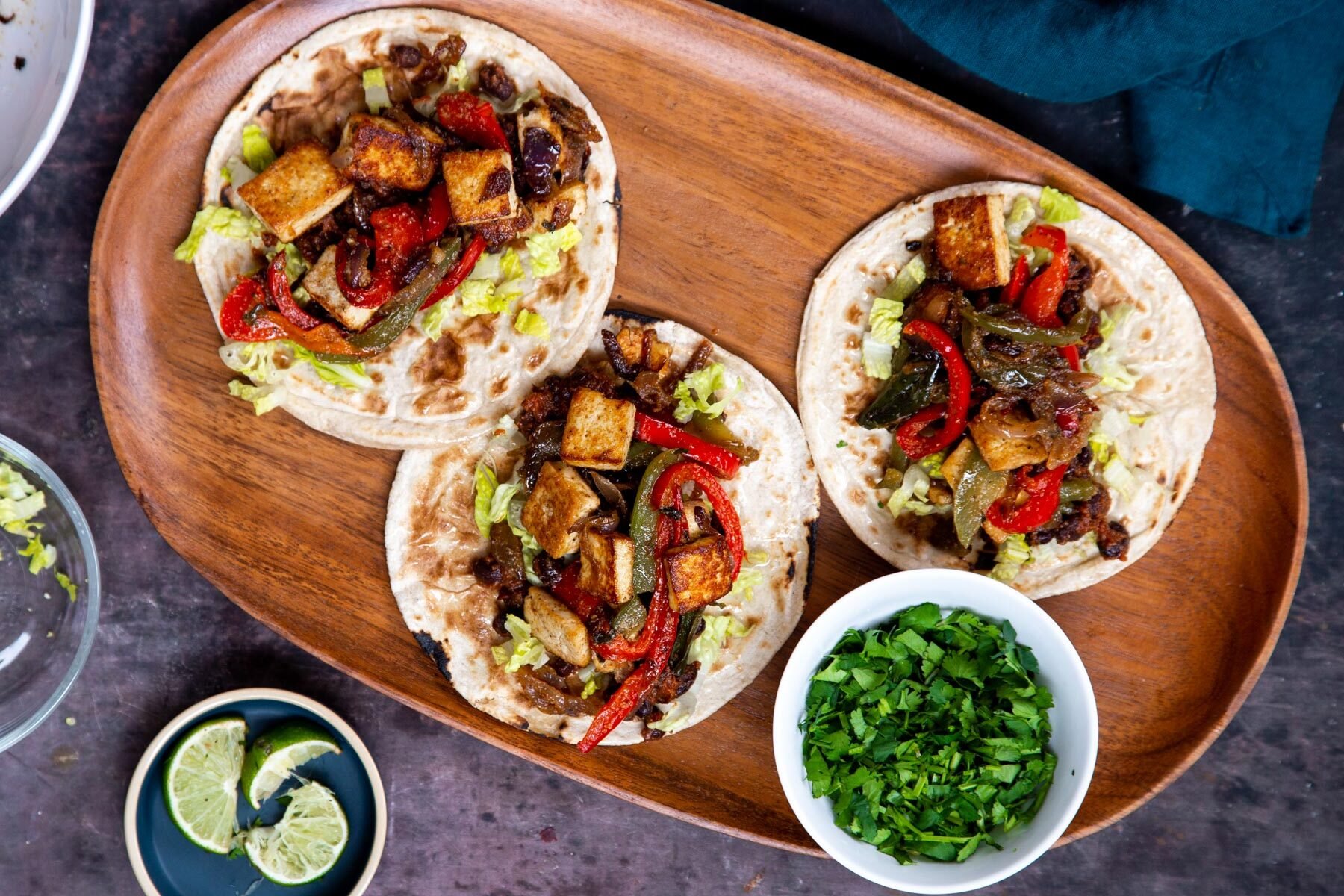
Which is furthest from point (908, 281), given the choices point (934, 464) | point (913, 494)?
point (913, 494)

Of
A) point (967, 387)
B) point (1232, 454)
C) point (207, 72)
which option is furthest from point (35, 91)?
point (1232, 454)

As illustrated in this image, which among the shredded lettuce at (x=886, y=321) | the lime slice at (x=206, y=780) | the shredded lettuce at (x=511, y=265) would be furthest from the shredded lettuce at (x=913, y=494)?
the lime slice at (x=206, y=780)

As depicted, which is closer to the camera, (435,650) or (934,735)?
(934,735)

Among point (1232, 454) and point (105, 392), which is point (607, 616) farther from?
point (1232, 454)

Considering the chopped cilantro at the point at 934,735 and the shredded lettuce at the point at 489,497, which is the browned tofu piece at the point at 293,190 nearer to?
the shredded lettuce at the point at 489,497

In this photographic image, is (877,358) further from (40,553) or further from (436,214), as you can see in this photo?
(40,553)

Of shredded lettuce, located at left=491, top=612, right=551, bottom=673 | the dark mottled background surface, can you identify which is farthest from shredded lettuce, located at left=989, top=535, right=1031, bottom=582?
shredded lettuce, located at left=491, top=612, right=551, bottom=673
